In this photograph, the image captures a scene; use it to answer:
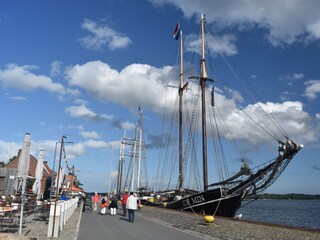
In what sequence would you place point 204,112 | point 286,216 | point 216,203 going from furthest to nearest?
point 286,216 < point 204,112 < point 216,203

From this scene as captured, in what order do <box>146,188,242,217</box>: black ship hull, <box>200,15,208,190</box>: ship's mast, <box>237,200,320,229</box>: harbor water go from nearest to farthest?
<box>146,188,242,217</box>: black ship hull, <box>200,15,208,190</box>: ship's mast, <box>237,200,320,229</box>: harbor water

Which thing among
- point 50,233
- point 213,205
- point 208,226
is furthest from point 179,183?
point 50,233

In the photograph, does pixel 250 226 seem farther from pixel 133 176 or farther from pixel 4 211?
pixel 133 176

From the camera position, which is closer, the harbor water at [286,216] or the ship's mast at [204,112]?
the ship's mast at [204,112]

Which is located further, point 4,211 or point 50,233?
point 4,211

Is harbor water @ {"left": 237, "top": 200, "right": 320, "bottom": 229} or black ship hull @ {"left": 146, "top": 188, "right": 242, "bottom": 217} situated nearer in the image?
black ship hull @ {"left": 146, "top": 188, "right": 242, "bottom": 217}

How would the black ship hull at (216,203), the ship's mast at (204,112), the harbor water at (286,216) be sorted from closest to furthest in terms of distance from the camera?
the black ship hull at (216,203) → the ship's mast at (204,112) → the harbor water at (286,216)

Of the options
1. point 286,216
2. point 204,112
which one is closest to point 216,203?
point 204,112

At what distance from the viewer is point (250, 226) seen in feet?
61.2

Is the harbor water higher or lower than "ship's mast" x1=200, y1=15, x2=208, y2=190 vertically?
lower

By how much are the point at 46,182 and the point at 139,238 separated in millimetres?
50823

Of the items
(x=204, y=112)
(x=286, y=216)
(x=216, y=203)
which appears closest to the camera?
(x=216, y=203)

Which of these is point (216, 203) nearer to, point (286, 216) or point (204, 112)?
point (204, 112)

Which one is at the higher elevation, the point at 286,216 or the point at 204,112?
the point at 204,112
